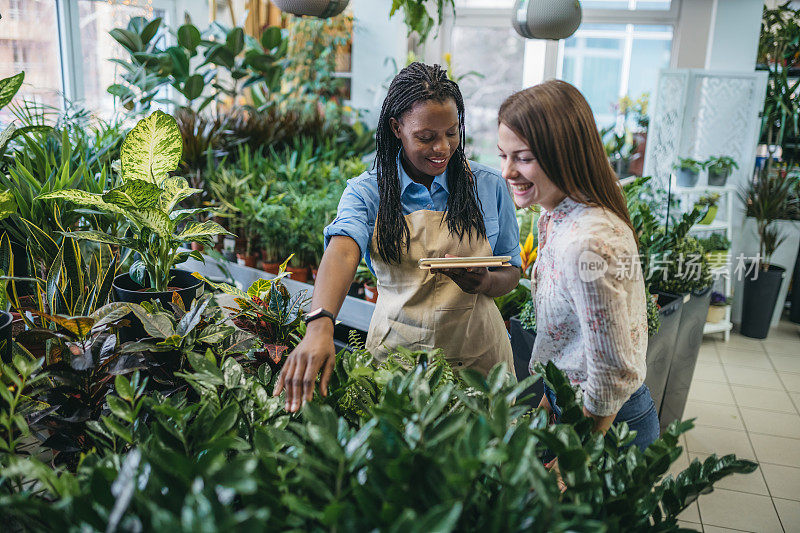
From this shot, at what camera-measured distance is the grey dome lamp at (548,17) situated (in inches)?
100

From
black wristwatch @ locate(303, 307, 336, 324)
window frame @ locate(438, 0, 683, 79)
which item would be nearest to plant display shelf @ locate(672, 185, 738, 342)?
window frame @ locate(438, 0, 683, 79)

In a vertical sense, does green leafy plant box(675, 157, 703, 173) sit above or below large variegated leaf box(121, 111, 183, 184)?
below

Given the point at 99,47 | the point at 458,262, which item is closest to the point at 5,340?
the point at 458,262

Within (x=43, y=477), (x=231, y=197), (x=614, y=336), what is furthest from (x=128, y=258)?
(x=231, y=197)

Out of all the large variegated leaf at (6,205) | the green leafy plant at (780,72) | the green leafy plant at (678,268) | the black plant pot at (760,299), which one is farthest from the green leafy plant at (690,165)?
the large variegated leaf at (6,205)

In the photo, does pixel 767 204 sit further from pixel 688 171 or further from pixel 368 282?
pixel 368 282

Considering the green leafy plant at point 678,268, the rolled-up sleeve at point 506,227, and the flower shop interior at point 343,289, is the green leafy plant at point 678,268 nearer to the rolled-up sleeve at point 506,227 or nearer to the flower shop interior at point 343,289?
the flower shop interior at point 343,289

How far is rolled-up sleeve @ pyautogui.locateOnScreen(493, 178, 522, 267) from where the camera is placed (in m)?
1.77

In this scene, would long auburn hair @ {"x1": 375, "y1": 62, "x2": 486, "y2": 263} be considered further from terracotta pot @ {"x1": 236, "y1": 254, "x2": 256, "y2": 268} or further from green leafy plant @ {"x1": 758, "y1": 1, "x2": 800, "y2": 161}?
green leafy plant @ {"x1": 758, "y1": 1, "x2": 800, "y2": 161}

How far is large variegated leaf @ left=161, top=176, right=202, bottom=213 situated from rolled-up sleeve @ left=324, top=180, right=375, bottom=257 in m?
0.38

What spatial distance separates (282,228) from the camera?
11.0 ft

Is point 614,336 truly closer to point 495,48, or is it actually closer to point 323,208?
point 323,208

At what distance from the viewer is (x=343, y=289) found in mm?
1394

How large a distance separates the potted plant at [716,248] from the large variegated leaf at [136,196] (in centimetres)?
370
